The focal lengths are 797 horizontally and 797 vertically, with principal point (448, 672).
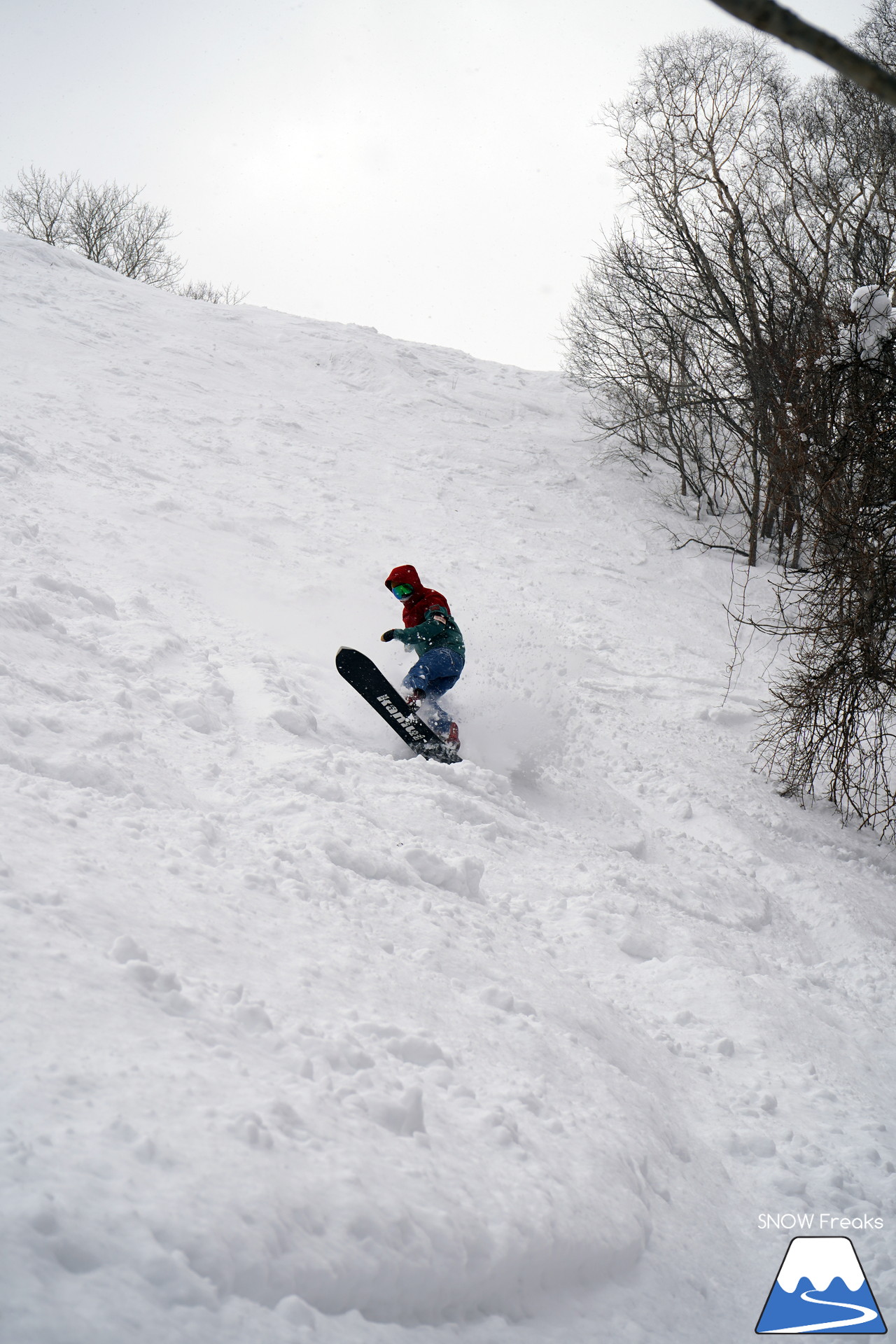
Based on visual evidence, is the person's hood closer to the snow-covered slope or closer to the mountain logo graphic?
the snow-covered slope

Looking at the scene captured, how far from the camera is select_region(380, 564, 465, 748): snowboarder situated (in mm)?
6668

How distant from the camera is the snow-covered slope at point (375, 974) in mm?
1986

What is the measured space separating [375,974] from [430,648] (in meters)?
3.80

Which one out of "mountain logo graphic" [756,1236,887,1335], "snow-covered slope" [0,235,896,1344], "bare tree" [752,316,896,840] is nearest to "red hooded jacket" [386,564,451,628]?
"snow-covered slope" [0,235,896,1344]

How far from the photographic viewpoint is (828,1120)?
3.61 meters

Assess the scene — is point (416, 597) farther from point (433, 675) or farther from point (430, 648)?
point (433, 675)

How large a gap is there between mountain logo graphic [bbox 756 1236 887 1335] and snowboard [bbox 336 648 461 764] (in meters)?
3.79

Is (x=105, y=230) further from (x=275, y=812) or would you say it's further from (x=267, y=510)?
(x=275, y=812)

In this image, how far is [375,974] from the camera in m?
3.24

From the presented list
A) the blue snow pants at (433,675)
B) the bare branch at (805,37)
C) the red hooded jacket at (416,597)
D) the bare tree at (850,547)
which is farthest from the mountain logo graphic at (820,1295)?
the red hooded jacket at (416,597)

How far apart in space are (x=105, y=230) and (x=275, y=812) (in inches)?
1523

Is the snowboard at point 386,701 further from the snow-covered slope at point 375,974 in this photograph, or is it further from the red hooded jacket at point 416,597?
the red hooded jacket at point 416,597

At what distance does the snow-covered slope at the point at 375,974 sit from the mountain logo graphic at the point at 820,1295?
0.08 meters

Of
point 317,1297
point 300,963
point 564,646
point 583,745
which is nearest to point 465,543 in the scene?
point 564,646
